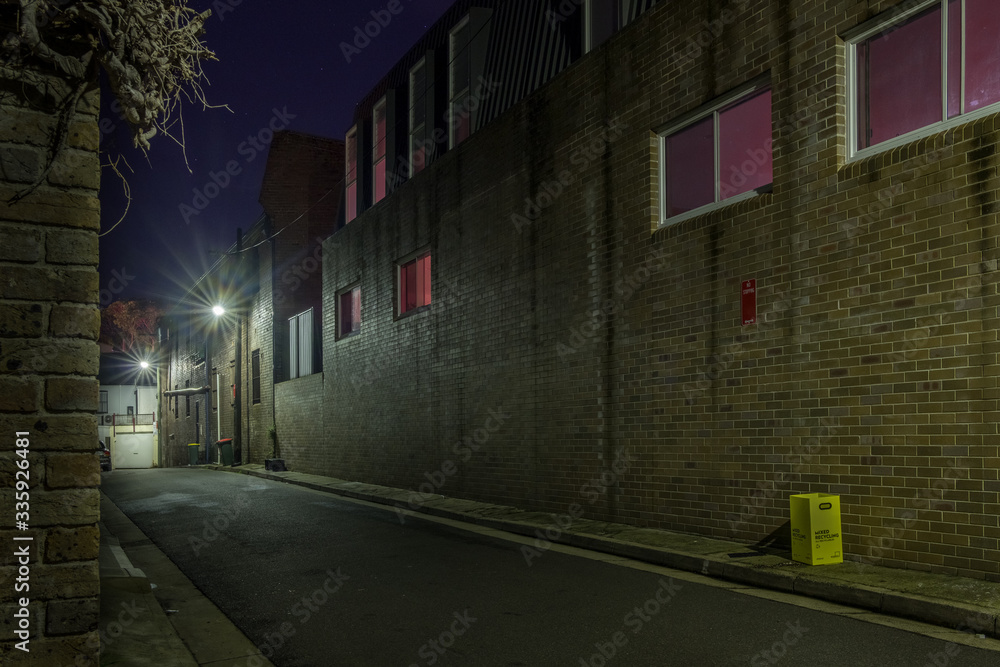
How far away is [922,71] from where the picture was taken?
24.6 feet

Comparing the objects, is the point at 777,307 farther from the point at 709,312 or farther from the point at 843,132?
the point at 843,132

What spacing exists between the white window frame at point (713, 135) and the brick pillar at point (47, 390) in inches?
304

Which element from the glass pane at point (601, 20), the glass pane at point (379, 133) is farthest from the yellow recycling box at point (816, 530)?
the glass pane at point (379, 133)

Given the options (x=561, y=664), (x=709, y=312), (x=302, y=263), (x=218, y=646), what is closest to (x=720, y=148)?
(x=709, y=312)

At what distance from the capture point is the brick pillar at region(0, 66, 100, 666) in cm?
280

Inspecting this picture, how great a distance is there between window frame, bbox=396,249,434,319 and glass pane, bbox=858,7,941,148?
1024 cm

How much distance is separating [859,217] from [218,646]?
6.96 meters

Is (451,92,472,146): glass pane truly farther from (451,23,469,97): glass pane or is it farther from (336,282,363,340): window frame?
(336,282,363,340): window frame

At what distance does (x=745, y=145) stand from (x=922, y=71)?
224cm

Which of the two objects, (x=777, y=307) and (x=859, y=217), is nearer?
(x=859, y=217)

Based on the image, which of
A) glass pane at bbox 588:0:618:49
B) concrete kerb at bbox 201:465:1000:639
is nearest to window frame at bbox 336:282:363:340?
concrete kerb at bbox 201:465:1000:639

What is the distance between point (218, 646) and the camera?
5.77 m

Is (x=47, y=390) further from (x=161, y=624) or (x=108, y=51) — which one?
(x=161, y=624)

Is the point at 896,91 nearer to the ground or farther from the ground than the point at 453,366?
farther from the ground
